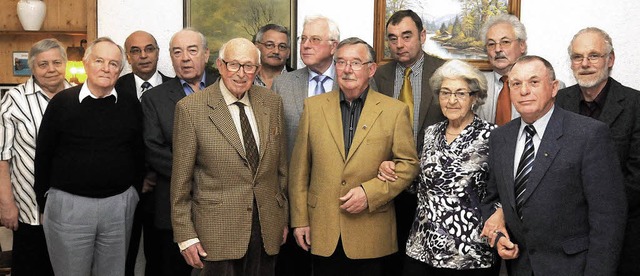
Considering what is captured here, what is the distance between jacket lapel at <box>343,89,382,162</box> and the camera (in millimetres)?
3264

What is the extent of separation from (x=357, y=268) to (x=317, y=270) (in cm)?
22

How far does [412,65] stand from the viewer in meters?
4.03

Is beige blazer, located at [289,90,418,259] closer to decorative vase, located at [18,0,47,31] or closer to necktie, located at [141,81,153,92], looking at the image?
necktie, located at [141,81,153,92]

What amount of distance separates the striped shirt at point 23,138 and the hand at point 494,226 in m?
2.55

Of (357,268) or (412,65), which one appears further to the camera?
(412,65)

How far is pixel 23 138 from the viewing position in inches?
146

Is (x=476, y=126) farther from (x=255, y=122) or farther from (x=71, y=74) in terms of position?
(x=71, y=74)

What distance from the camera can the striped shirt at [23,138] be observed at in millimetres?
3707

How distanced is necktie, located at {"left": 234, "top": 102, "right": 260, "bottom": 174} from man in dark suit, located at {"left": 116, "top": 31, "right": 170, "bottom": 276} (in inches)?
37.0

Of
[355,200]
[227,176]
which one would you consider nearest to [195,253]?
[227,176]

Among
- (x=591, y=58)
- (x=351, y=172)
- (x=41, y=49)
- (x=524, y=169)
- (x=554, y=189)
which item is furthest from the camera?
(x=41, y=49)

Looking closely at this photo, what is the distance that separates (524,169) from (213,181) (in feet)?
4.73

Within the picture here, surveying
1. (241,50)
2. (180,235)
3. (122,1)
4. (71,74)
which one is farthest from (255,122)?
(71,74)

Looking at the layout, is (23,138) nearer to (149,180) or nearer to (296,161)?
(149,180)
